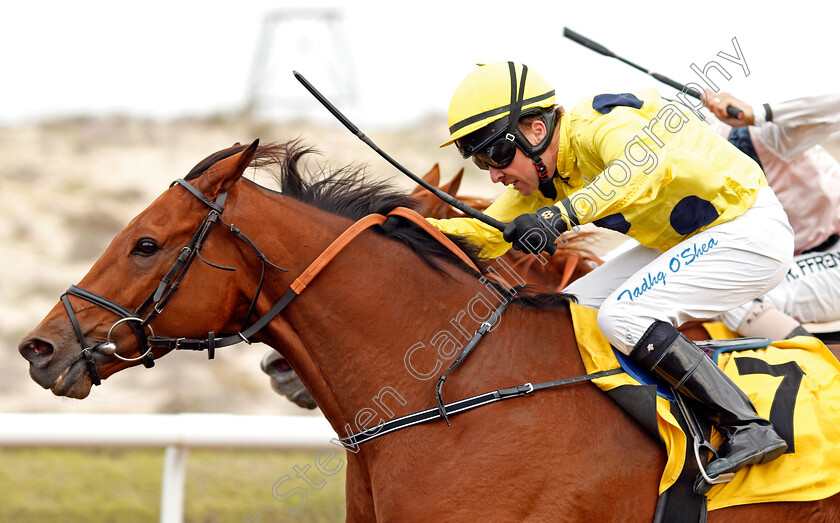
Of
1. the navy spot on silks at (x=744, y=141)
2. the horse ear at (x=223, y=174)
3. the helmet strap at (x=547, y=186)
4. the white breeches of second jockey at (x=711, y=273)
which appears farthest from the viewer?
the navy spot on silks at (x=744, y=141)

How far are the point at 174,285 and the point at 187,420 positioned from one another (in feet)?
6.60

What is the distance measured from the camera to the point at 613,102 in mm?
2875

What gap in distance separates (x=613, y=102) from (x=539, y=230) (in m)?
0.66

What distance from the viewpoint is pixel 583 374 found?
272 cm

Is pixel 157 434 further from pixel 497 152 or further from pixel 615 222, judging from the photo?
pixel 615 222

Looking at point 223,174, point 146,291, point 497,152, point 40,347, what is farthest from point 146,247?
point 497,152

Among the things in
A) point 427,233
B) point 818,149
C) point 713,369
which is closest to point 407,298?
point 427,233

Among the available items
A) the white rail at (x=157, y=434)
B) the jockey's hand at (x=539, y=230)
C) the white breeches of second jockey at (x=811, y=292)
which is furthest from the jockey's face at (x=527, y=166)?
the white rail at (x=157, y=434)

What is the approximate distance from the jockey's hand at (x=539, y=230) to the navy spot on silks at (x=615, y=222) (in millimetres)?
401

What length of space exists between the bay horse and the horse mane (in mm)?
16

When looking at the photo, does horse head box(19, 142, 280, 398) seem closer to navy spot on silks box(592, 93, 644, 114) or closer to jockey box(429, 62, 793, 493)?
jockey box(429, 62, 793, 493)

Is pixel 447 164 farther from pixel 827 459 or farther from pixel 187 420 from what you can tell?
pixel 827 459

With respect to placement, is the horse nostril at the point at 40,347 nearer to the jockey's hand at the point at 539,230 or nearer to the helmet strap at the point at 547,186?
the jockey's hand at the point at 539,230

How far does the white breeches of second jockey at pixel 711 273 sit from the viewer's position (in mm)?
2719
